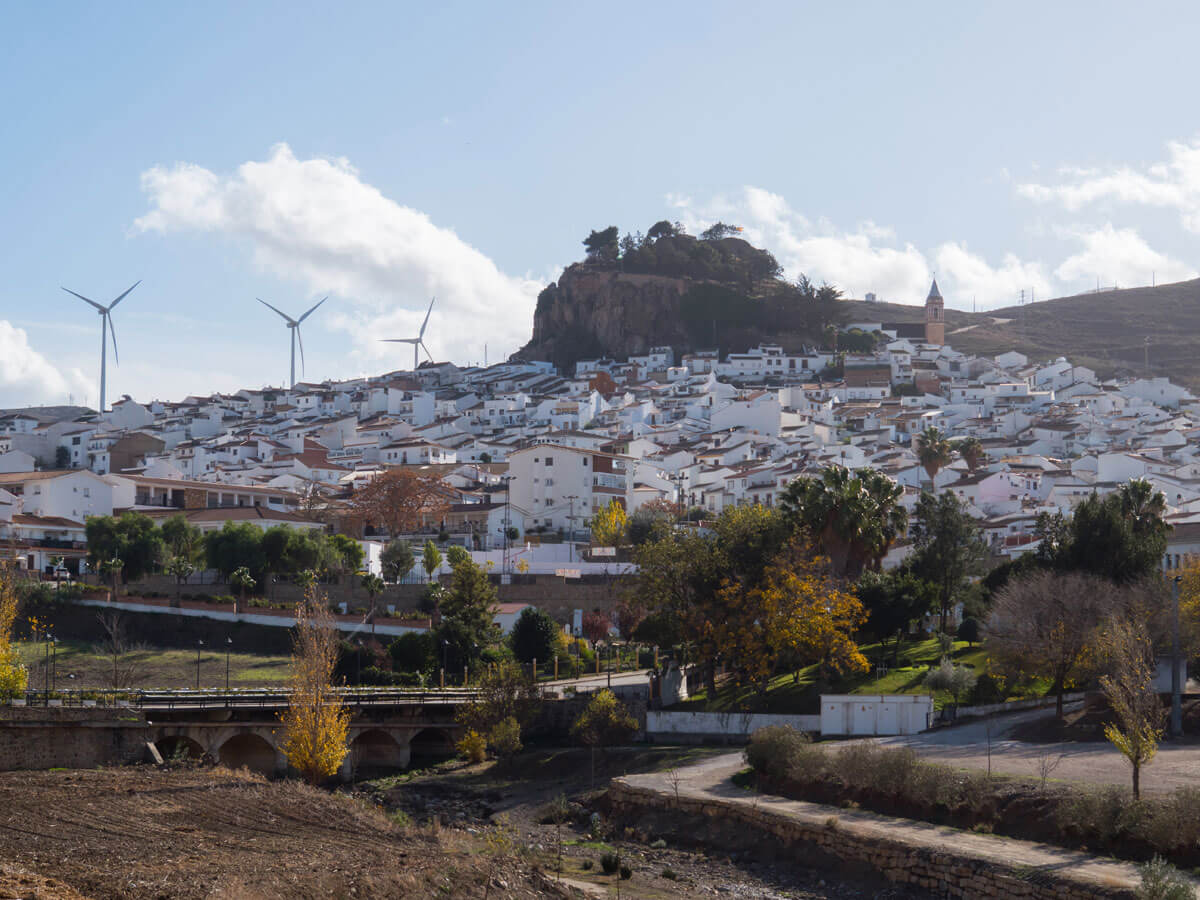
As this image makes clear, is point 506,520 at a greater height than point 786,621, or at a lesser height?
greater

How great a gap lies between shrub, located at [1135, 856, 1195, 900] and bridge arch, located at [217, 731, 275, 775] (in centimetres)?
2796

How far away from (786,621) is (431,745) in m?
12.9

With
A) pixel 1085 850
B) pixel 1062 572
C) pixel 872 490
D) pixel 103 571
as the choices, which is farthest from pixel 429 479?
pixel 1085 850

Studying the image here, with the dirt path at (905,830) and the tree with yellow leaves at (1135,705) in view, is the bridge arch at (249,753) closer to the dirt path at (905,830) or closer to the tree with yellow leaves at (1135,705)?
the dirt path at (905,830)

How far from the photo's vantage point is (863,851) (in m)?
29.0

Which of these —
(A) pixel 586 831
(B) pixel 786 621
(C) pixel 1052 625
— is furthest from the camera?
(B) pixel 786 621

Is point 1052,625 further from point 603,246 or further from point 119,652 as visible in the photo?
point 603,246

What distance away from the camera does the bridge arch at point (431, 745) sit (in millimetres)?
46375

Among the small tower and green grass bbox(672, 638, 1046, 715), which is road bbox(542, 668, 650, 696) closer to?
green grass bbox(672, 638, 1046, 715)

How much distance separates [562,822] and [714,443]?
74.1 metres

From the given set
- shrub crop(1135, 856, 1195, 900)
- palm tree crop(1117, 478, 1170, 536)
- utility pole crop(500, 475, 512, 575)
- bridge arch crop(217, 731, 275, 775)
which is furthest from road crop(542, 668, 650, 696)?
shrub crop(1135, 856, 1195, 900)

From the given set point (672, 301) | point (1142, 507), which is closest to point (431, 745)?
point (1142, 507)

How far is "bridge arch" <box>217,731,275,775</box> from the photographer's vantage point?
43.6 metres

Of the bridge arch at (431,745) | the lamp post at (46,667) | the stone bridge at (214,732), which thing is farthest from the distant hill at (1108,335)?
the lamp post at (46,667)
